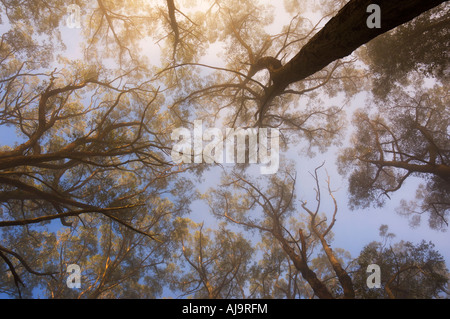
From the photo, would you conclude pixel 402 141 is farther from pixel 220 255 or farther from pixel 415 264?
pixel 220 255

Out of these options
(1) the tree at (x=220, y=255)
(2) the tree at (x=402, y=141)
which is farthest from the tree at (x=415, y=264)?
(1) the tree at (x=220, y=255)

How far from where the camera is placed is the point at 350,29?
237 cm

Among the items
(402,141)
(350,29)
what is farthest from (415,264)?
(350,29)

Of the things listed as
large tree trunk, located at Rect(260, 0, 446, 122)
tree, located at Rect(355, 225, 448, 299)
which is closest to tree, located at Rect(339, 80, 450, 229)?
tree, located at Rect(355, 225, 448, 299)

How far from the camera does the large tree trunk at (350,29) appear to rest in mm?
2025

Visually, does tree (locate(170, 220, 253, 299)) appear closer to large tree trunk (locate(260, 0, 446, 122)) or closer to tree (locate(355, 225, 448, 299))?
tree (locate(355, 225, 448, 299))

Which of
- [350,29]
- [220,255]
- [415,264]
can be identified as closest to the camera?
[350,29]

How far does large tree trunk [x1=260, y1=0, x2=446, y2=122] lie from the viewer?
6.64 ft

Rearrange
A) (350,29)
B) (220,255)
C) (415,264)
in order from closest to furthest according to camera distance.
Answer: (350,29), (415,264), (220,255)

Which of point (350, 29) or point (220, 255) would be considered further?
point (220, 255)

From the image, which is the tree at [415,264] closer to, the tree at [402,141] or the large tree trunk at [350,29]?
the tree at [402,141]
